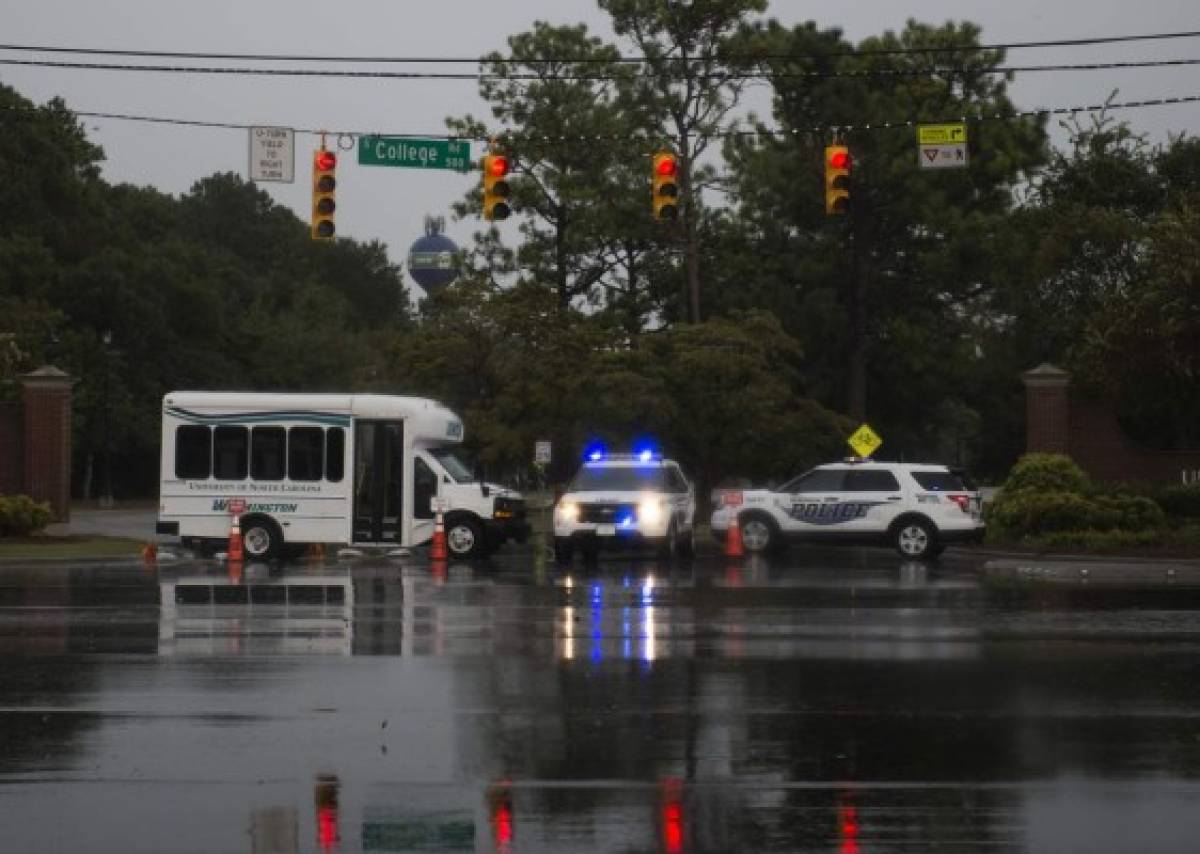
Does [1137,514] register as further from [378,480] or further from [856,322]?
[856,322]

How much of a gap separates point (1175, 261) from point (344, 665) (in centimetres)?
2283

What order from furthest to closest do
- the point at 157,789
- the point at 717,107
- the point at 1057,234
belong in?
the point at 717,107 → the point at 1057,234 → the point at 157,789

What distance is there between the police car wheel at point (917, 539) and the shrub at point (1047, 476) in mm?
3724

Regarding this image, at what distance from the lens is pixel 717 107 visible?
5462 centimetres

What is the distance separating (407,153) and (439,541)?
6.73m

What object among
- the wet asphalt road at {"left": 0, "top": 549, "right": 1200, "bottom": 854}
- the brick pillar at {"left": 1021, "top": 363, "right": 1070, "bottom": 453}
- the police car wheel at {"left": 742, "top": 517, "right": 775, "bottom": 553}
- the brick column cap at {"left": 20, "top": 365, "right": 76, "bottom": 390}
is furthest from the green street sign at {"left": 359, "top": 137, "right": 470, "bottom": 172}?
the brick pillar at {"left": 1021, "top": 363, "right": 1070, "bottom": 453}

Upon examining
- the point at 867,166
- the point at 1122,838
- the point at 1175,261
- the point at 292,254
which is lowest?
the point at 1122,838

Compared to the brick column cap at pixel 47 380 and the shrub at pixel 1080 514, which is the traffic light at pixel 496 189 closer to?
the shrub at pixel 1080 514

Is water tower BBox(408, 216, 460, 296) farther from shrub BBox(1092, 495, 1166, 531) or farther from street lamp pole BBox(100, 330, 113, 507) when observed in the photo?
shrub BBox(1092, 495, 1166, 531)

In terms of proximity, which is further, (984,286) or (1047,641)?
(984,286)

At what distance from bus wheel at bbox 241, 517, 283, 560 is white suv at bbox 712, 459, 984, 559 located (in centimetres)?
877

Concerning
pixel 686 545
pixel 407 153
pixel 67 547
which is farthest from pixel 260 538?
pixel 686 545

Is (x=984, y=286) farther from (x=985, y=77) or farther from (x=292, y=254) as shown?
(x=292, y=254)

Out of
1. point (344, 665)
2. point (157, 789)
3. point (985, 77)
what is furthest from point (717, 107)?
point (157, 789)
